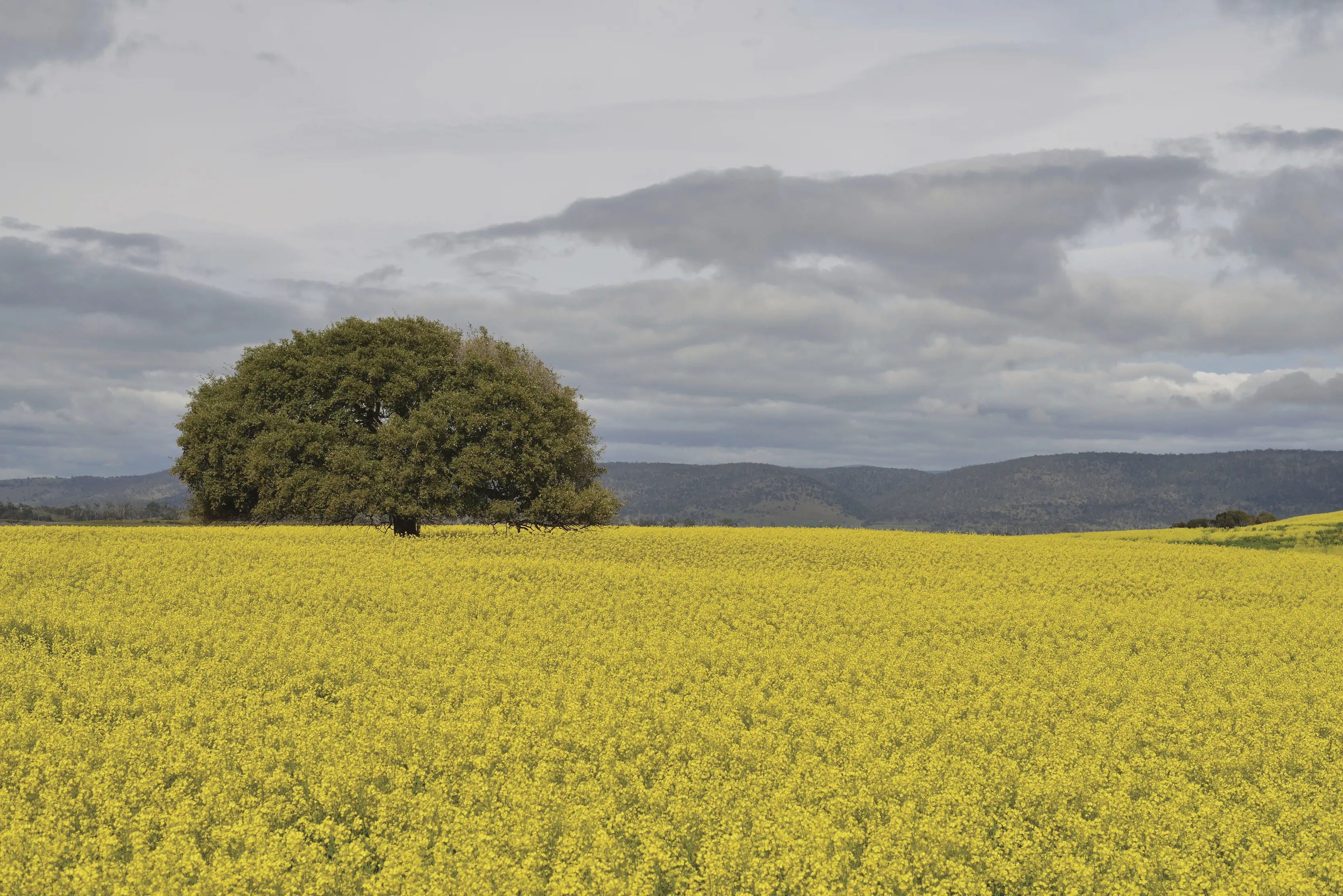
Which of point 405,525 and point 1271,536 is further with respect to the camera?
point 1271,536


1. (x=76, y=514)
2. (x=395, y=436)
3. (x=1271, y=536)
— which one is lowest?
(x=1271, y=536)

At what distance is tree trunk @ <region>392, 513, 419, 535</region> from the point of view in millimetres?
40750

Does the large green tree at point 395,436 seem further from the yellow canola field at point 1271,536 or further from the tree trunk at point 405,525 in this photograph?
the yellow canola field at point 1271,536

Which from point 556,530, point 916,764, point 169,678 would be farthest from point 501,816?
point 556,530

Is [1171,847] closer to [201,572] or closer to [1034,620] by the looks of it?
[1034,620]

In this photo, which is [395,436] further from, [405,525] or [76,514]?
[76,514]

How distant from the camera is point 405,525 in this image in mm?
40969

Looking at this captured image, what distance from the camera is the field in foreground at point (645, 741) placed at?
8.05m

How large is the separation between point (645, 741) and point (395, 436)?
3028cm

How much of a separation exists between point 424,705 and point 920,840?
7.22 m

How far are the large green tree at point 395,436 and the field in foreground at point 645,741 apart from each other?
1614cm

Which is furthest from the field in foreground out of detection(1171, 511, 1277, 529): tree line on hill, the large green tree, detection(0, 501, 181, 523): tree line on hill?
detection(0, 501, 181, 523): tree line on hill

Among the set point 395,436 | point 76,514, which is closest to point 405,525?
point 395,436

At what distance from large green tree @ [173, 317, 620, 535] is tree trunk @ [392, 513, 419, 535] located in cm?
7
